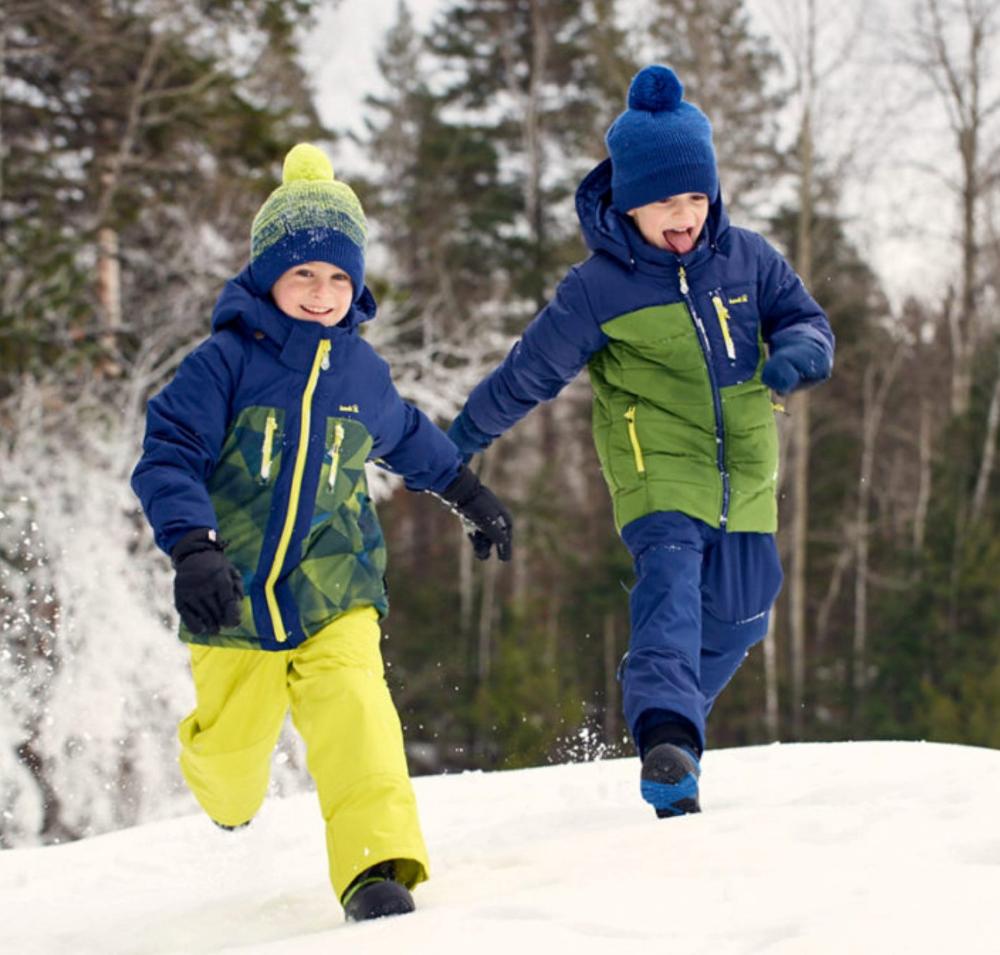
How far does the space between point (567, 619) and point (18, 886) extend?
673 inches

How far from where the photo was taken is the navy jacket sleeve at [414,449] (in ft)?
10.2

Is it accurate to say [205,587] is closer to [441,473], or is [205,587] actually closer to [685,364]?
[441,473]

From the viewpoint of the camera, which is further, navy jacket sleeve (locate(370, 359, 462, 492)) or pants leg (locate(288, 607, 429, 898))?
navy jacket sleeve (locate(370, 359, 462, 492))

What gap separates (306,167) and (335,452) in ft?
2.86

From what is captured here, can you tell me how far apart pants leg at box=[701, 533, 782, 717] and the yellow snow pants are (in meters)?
1.03

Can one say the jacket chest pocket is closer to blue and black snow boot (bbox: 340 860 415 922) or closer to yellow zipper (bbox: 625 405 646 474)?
yellow zipper (bbox: 625 405 646 474)

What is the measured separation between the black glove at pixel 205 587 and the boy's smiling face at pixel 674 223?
157 cm

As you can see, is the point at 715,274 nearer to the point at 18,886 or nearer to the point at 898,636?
the point at 18,886

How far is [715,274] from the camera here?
11.2 feet

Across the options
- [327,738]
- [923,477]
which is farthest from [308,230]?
[923,477]

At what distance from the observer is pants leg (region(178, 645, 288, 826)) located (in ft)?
9.58

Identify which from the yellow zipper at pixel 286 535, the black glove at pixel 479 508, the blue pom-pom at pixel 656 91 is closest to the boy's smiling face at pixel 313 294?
the yellow zipper at pixel 286 535

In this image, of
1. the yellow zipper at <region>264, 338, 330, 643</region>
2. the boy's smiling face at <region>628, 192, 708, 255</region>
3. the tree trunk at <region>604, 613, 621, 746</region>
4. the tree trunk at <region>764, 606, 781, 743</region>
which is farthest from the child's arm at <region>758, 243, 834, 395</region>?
the tree trunk at <region>604, 613, 621, 746</region>

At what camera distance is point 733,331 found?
340 cm
